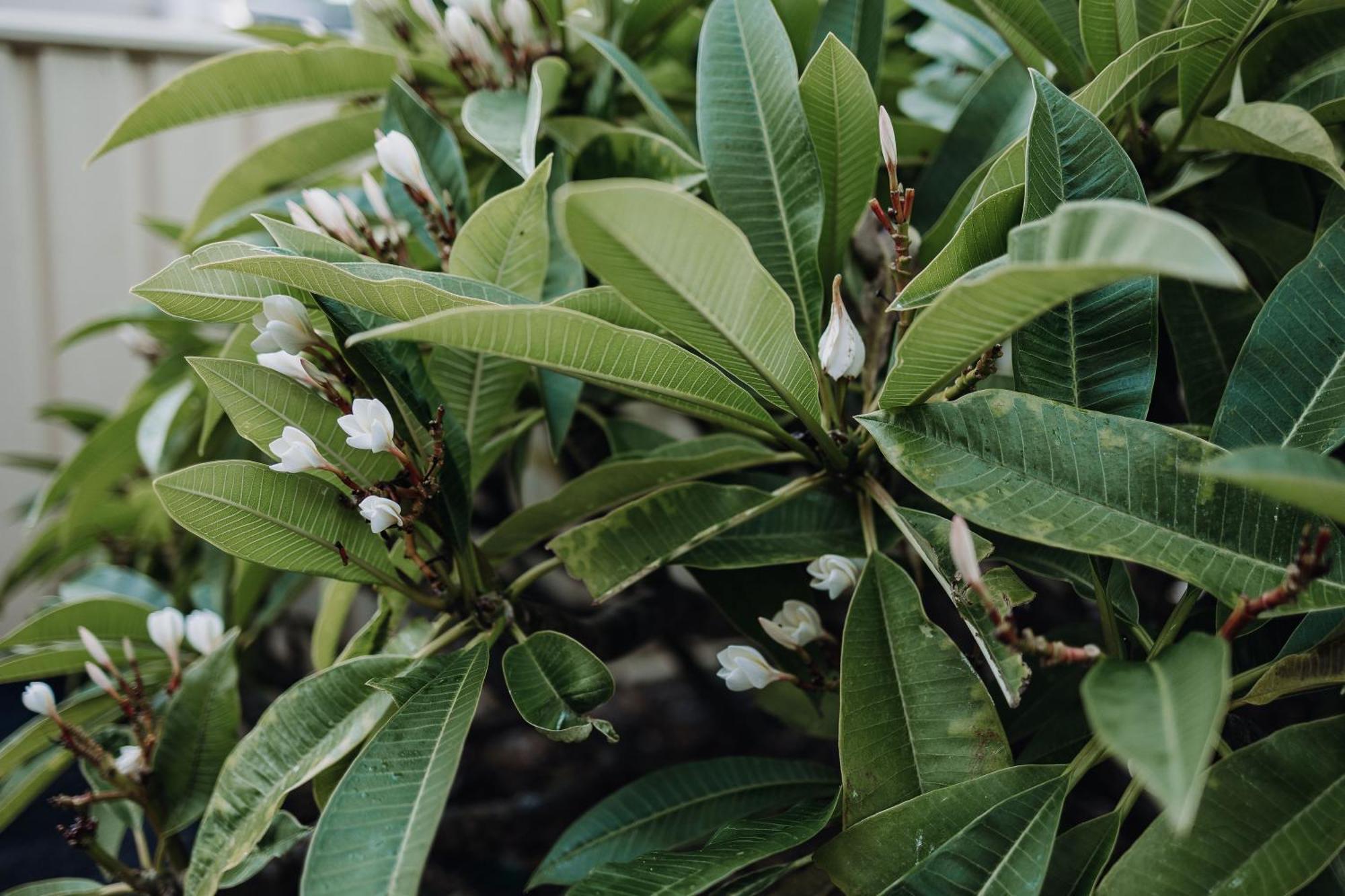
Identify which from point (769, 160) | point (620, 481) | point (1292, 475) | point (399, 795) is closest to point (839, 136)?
point (769, 160)

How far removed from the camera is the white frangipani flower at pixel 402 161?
0.63m

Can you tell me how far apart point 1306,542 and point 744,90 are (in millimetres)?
414

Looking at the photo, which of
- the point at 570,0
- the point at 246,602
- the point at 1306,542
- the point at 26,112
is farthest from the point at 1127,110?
the point at 26,112

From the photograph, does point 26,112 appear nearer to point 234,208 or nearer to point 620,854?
point 234,208

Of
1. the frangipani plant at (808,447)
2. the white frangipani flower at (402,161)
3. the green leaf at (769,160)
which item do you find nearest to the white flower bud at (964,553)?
the frangipani plant at (808,447)

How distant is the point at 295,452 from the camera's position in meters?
0.52

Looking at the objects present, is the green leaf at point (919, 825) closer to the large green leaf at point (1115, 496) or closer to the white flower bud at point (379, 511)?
the large green leaf at point (1115, 496)

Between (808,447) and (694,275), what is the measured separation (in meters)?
0.22

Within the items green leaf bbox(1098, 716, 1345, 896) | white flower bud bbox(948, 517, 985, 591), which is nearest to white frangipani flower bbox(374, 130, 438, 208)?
white flower bud bbox(948, 517, 985, 591)

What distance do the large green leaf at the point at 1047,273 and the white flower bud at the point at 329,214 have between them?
405 mm

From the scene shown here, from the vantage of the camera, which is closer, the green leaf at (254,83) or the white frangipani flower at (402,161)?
the white frangipani flower at (402,161)

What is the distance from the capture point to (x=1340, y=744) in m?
0.45

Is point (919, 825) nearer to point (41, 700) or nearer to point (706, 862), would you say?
point (706, 862)

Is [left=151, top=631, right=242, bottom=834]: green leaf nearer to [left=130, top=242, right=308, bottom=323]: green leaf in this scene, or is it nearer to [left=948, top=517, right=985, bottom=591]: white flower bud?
[left=130, top=242, right=308, bottom=323]: green leaf
